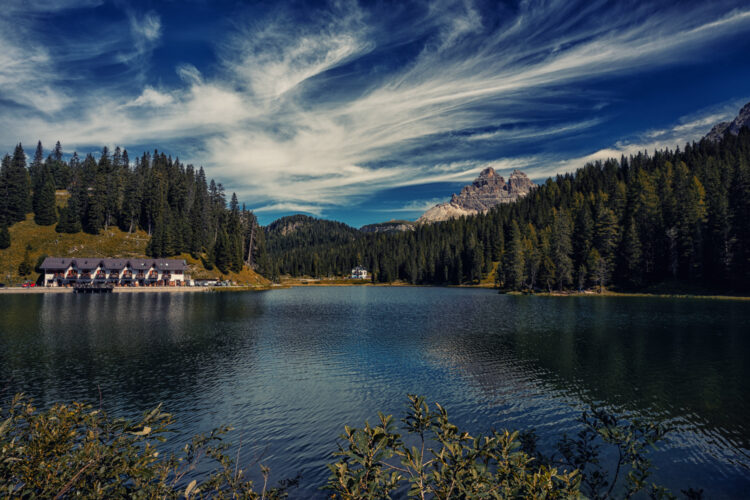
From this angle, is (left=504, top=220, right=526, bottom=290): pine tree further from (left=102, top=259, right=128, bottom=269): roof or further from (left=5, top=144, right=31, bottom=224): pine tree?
(left=5, top=144, right=31, bottom=224): pine tree

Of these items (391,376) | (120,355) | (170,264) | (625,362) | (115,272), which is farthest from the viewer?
(170,264)

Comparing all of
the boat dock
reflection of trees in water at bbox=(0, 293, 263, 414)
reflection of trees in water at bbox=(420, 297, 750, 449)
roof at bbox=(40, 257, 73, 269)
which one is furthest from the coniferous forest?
reflection of trees in water at bbox=(0, 293, 263, 414)

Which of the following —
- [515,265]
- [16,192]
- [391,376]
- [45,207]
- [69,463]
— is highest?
[16,192]

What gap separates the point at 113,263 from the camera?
470 feet

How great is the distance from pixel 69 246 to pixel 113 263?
861 inches

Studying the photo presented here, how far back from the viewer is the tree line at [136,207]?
152250 mm

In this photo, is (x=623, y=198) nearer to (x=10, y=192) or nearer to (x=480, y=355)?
(x=480, y=355)

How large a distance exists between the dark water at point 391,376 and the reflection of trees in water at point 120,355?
0.20 metres

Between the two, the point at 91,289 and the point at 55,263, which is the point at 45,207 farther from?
the point at 91,289

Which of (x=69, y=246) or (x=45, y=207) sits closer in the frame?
(x=69, y=246)

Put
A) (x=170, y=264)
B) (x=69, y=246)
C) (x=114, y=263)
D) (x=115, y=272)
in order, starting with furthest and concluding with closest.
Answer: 1. (x=170, y=264)
2. (x=69, y=246)
3. (x=115, y=272)
4. (x=114, y=263)

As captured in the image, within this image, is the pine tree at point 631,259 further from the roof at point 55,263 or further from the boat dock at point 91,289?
the roof at point 55,263

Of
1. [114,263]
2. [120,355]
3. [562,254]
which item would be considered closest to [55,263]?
[114,263]

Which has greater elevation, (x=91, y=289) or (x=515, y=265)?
(x=515, y=265)
